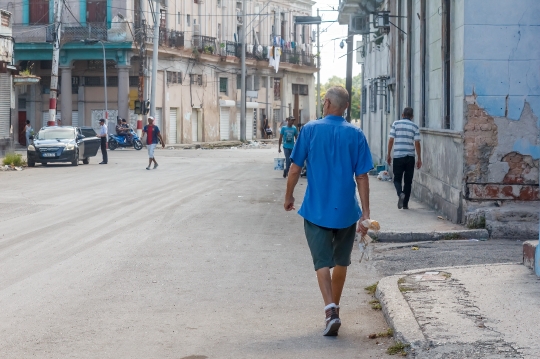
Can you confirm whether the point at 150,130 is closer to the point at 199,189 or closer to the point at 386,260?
the point at 199,189

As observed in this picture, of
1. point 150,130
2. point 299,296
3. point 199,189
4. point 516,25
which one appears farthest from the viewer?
point 150,130

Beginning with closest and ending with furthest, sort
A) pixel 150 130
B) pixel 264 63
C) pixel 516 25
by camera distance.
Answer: pixel 516 25 < pixel 150 130 < pixel 264 63

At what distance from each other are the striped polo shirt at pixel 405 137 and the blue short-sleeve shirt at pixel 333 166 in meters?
8.35

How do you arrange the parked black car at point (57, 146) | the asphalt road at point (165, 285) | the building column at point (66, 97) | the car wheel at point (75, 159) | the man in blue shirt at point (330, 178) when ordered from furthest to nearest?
the building column at point (66, 97)
the car wheel at point (75, 159)
the parked black car at point (57, 146)
the man in blue shirt at point (330, 178)
the asphalt road at point (165, 285)

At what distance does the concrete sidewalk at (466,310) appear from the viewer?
5578 mm

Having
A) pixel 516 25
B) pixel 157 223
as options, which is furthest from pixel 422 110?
pixel 157 223

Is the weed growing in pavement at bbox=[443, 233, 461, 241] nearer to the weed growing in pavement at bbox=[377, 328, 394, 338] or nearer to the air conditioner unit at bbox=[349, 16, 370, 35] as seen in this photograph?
the weed growing in pavement at bbox=[377, 328, 394, 338]

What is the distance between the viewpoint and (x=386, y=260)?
400 inches

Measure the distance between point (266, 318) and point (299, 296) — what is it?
0.97 meters

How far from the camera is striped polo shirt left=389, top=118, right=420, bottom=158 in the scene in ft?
49.1

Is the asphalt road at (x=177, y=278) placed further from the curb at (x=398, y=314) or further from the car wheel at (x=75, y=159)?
the car wheel at (x=75, y=159)

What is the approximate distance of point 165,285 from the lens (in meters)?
8.41

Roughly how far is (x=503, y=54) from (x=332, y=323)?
23.0 feet

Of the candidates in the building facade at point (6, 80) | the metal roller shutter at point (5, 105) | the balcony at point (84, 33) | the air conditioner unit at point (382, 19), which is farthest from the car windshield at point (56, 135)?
the balcony at point (84, 33)
